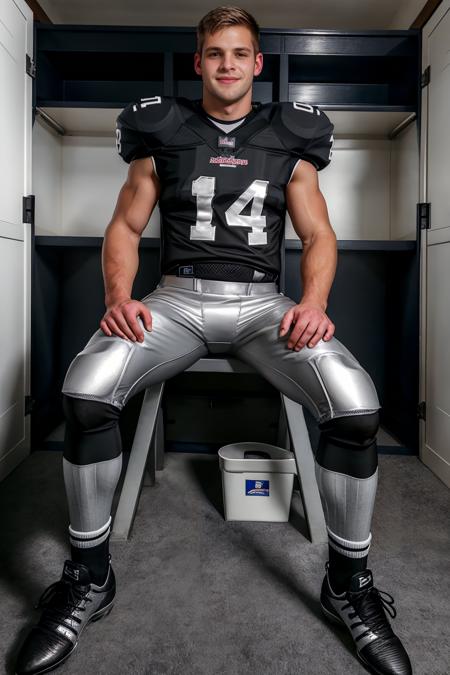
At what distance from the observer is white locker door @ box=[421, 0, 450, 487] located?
6.12 ft

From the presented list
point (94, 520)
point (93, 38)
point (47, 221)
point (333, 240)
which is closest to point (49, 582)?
point (94, 520)

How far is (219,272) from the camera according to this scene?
142 cm

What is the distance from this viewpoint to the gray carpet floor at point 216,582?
→ 3.33ft

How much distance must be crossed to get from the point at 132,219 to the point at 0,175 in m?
0.66

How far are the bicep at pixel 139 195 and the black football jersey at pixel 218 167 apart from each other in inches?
1.1

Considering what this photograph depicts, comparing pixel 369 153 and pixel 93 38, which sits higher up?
pixel 93 38

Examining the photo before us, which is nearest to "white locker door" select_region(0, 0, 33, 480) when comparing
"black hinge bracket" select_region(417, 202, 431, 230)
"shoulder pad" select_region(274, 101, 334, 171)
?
"shoulder pad" select_region(274, 101, 334, 171)

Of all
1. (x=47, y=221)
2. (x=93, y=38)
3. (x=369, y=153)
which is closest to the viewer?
(x=93, y=38)

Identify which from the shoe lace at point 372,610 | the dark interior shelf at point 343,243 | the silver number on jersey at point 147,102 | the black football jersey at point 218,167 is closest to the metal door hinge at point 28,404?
the dark interior shelf at point 343,243

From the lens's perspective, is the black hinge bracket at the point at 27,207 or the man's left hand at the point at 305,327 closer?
the man's left hand at the point at 305,327

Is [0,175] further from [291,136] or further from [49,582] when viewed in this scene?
[49,582]

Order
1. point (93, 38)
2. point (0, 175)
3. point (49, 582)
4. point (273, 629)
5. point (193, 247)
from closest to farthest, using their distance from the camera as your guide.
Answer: point (273, 629) → point (49, 582) → point (193, 247) → point (0, 175) → point (93, 38)

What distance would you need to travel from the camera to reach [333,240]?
149 cm

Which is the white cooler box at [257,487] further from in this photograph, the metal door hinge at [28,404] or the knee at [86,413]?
the metal door hinge at [28,404]
